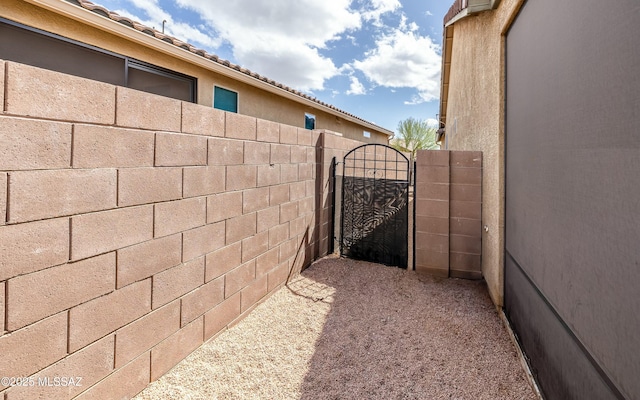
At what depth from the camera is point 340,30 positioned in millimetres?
16906

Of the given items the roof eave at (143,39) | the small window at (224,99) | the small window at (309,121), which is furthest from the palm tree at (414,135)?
the small window at (224,99)

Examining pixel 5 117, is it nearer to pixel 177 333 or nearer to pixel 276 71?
pixel 177 333

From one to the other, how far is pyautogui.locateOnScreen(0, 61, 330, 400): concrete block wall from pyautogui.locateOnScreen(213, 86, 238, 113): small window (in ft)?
12.6

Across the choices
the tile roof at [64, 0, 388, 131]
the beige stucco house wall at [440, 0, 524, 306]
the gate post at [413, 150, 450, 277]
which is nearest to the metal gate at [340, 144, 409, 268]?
the gate post at [413, 150, 450, 277]

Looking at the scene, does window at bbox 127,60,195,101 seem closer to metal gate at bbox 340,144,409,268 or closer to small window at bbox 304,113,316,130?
metal gate at bbox 340,144,409,268

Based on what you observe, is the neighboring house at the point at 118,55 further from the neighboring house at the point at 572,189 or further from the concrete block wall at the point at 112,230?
the neighboring house at the point at 572,189

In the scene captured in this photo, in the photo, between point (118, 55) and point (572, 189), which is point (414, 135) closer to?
point (118, 55)

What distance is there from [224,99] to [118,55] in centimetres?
238

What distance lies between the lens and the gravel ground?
2.49m

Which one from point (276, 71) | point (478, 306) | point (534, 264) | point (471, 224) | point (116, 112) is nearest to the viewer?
point (116, 112)

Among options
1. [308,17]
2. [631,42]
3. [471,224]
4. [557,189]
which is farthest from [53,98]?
[308,17]

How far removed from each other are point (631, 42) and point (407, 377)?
2.83m

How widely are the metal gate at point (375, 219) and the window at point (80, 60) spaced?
163 inches

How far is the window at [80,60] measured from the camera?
390cm
